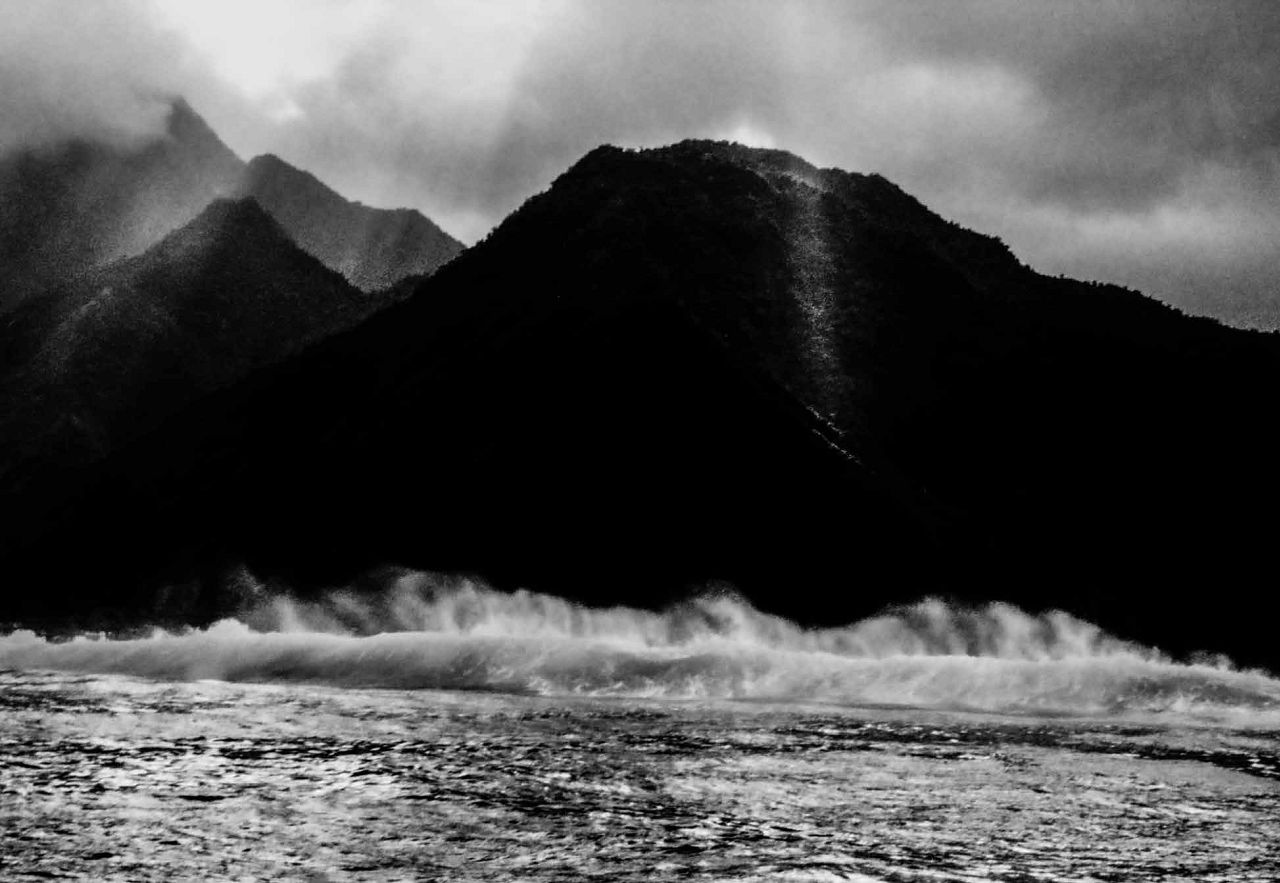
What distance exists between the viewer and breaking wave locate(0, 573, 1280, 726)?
116 feet

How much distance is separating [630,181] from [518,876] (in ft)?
264

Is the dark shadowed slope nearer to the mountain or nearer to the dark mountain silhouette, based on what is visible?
the mountain

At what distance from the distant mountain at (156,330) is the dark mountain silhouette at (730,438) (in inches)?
1027

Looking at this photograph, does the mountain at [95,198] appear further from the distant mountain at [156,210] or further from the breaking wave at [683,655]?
the breaking wave at [683,655]

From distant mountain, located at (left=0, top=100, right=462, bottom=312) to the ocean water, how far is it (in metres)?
136

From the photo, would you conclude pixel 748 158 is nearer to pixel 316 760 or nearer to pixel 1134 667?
pixel 1134 667

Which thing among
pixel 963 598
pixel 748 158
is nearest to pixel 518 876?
pixel 963 598

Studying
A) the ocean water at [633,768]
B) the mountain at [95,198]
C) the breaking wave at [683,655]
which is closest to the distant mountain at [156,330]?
the mountain at [95,198]

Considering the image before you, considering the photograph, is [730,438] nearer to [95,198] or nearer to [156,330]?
[156,330]

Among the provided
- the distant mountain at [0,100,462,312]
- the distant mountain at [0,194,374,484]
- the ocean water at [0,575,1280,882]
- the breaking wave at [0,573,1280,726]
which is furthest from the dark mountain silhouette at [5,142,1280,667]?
the distant mountain at [0,100,462,312]

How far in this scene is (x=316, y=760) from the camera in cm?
2022

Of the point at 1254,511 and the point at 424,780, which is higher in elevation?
the point at 1254,511

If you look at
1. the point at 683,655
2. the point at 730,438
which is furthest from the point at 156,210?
the point at 683,655

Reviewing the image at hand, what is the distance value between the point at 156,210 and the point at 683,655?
162334 millimetres
